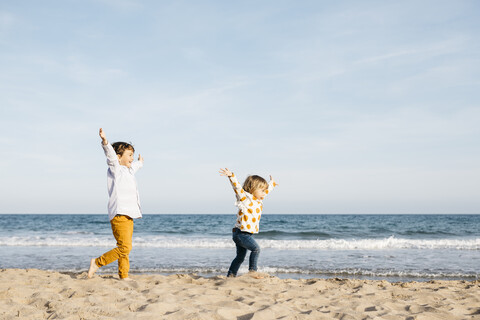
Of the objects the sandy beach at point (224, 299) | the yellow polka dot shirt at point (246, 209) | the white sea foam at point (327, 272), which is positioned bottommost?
the white sea foam at point (327, 272)

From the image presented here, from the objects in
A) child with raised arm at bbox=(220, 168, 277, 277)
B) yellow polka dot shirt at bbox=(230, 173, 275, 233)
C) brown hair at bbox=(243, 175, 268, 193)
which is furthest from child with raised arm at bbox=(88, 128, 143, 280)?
brown hair at bbox=(243, 175, 268, 193)

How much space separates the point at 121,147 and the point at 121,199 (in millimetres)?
758

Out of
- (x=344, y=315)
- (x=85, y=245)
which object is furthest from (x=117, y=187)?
(x=85, y=245)

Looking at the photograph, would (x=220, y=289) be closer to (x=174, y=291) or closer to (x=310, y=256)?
(x=174, y=291)

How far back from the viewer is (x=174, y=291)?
4.91 m

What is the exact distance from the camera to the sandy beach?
3.85 m

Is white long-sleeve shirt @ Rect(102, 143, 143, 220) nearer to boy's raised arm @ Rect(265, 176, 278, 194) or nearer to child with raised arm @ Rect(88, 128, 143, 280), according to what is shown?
child with raised arm @ Rect(88, 128, 143, 280)

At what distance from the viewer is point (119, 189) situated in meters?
5.41

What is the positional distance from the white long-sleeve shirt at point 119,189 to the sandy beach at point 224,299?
0.96 m

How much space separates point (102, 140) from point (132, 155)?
0.71 m

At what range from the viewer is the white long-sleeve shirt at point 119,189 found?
536 cm

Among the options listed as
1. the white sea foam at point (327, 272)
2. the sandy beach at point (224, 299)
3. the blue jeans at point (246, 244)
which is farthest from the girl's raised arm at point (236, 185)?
the white sea foam at point (327, 272)

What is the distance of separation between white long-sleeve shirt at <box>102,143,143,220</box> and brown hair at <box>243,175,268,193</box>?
63.0 inches

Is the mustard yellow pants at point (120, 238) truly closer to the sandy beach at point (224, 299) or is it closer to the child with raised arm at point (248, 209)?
the sandy beach at point (224, 299)
